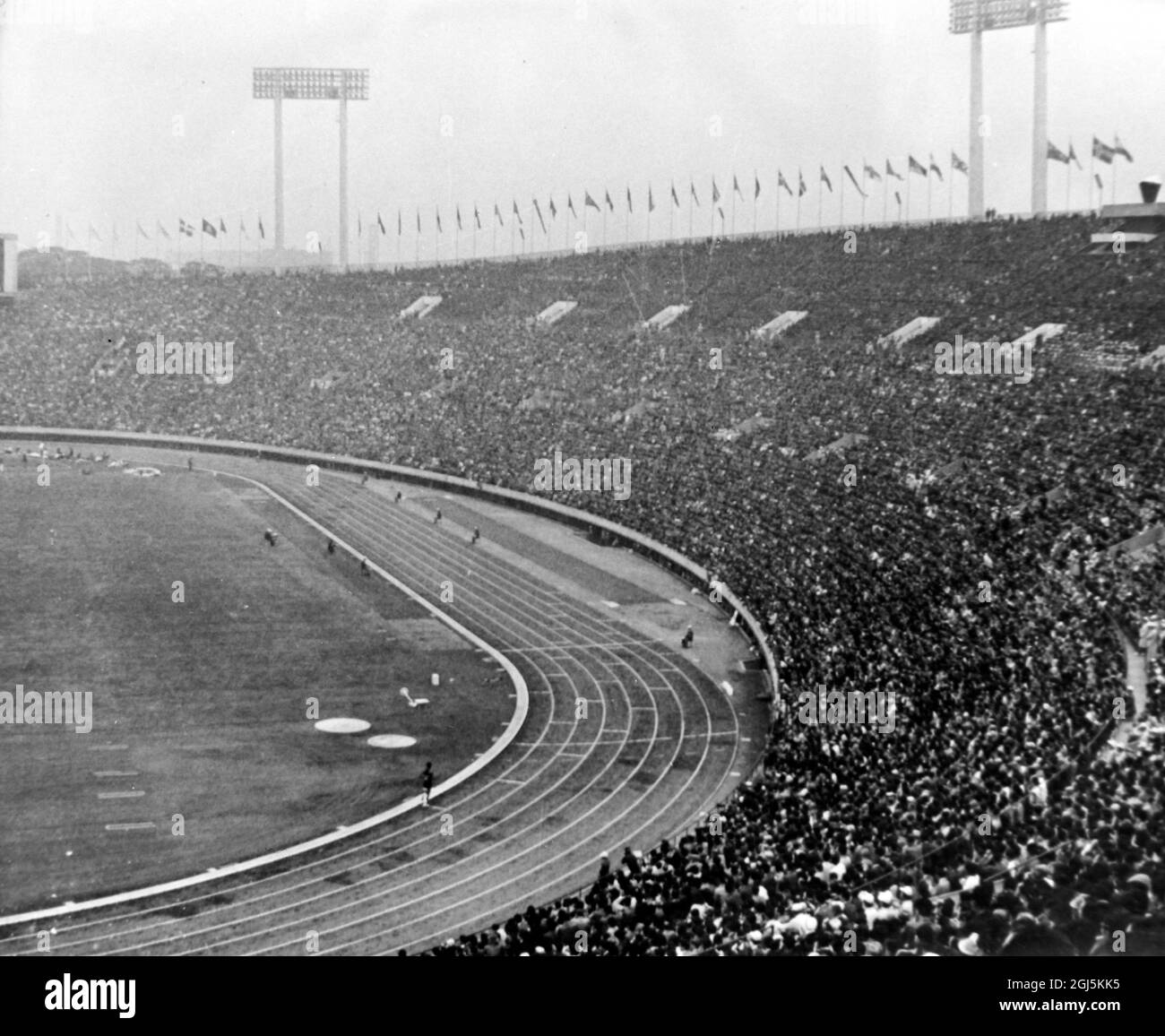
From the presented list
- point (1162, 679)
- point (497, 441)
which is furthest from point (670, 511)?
point (1162, 679)

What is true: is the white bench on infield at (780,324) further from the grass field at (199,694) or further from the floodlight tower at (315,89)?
the floodlight tower at (315,89)

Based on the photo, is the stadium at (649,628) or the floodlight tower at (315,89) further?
the floodlight tower at (315,89)

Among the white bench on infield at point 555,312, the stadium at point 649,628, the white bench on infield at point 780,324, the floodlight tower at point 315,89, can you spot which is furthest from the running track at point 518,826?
the floodlight tower at point 315,89

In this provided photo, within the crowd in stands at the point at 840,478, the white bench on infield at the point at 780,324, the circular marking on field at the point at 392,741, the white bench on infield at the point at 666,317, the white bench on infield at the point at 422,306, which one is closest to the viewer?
the crowd in stands at the point at 840,478

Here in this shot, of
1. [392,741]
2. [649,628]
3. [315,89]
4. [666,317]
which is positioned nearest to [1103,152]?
[666,317]

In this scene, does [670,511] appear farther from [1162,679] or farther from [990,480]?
[1162,679]

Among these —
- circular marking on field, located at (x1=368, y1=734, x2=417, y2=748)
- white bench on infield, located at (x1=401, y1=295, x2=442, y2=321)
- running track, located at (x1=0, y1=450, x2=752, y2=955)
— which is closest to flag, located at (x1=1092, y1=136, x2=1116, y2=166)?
running track, located at (x1=0, y1=450, x2=752, y2=955)

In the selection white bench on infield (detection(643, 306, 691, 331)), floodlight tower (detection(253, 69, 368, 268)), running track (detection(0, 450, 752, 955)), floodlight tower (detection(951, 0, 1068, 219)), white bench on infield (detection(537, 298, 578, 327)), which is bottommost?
Result: running track (detection(0, 450, 752, 955))

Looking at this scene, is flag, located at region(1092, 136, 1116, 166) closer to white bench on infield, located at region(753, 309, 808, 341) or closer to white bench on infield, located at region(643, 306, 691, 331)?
white bench on infield, located at region(753, 309, 808, 341)
